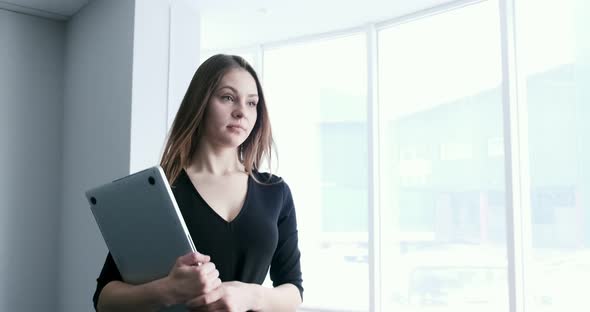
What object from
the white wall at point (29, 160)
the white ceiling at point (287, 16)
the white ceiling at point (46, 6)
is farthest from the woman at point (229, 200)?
the white wall at point (29, 160)

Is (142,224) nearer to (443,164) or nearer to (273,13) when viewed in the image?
(443,164)

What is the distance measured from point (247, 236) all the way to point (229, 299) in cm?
14

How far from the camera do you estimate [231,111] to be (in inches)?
41.3

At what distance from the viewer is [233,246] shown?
1.01 m

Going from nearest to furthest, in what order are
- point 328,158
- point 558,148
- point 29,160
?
point 558,148
point 29,160
point 328,158

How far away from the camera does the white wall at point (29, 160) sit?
352 cm

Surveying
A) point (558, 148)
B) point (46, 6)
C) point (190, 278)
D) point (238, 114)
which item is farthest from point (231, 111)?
point (46, 6)

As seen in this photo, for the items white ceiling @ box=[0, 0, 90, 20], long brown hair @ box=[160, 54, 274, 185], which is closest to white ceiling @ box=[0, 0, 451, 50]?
white ceiling @ box=[0, 0, 90, 20]

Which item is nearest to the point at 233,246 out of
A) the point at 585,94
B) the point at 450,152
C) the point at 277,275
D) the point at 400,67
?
the point at 277,275

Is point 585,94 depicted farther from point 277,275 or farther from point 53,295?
point 53,295

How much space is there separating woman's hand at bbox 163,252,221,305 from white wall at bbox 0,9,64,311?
3.06 m

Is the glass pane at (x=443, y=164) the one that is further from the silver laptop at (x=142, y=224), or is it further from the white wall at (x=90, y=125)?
the silver laptop at (x=142, y=224)

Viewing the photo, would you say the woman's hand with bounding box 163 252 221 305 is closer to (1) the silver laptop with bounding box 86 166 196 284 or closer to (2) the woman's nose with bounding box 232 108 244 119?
(1) the silver laptop with bounding box 86 166 196 284

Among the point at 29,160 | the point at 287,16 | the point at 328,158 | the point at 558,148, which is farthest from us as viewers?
the point at 328,158
